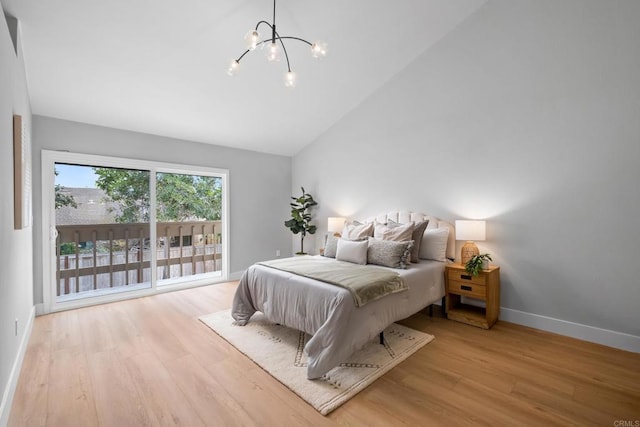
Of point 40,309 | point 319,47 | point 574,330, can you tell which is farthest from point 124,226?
point 574,330

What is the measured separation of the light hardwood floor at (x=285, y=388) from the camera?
5.58 feet

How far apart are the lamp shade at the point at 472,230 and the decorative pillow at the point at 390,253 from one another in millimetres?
566

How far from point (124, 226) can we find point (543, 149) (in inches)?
208

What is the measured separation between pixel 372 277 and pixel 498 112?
7.80 ft

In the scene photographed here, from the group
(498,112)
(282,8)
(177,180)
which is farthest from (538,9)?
(177,180)

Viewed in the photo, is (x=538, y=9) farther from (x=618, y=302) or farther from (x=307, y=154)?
(x=307, y=154)

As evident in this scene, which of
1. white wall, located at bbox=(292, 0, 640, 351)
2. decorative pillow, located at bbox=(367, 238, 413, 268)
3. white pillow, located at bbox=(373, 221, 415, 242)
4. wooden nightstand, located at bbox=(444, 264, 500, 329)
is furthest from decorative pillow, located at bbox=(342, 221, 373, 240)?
wooden nightstand, located at bbox=(444, 264, 500, 329)

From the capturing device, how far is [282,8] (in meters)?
2.71

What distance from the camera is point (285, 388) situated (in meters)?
1.98

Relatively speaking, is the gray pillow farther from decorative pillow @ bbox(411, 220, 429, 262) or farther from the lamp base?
the lamp base

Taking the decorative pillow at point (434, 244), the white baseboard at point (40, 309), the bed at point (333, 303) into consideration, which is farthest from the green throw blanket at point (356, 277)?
the white baseboard at point (40, 309)

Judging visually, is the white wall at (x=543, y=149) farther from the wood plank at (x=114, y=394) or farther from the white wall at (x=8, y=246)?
the white wall at (x=8, y=246)

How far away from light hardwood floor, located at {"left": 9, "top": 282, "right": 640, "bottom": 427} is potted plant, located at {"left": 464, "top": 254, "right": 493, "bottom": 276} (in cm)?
61

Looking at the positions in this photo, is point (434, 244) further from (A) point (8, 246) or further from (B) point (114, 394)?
(A) point (8, 246)
